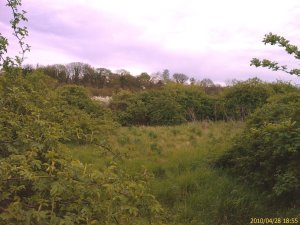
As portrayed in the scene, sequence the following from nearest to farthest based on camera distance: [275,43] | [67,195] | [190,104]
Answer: [67,195]
[275,43]
[190,104]

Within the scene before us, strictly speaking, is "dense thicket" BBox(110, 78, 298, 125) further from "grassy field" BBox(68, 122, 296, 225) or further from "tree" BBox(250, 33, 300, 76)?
"tree" BBox(250, 33, 300, 76)

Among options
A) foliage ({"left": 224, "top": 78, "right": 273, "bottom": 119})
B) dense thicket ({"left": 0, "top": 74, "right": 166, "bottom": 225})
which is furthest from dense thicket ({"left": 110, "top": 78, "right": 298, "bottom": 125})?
dense thicket ({"left": 0, "top": 74, "right": 166, "bottom": 225})

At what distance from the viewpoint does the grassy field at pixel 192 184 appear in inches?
250

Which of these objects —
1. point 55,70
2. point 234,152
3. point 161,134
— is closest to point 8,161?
point 234,152

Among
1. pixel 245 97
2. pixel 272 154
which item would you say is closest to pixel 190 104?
pixel 245 97

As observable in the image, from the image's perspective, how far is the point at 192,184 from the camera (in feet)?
24.4

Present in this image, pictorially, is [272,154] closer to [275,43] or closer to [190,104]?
[275,43]

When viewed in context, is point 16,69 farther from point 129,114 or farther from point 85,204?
point 129,114

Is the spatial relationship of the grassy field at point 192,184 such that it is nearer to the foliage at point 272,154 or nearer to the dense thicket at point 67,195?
the foliage at point 272,154

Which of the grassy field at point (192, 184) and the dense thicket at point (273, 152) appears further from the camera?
the grassy field at point (192, 184)

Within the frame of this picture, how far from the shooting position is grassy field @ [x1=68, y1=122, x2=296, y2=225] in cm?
635

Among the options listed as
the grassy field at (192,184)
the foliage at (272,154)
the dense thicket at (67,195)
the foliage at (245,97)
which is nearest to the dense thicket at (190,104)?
the foliage at (245,97)

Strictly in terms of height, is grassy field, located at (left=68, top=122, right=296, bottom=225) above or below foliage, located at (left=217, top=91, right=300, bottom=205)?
below

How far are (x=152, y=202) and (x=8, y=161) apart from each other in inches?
39.3
